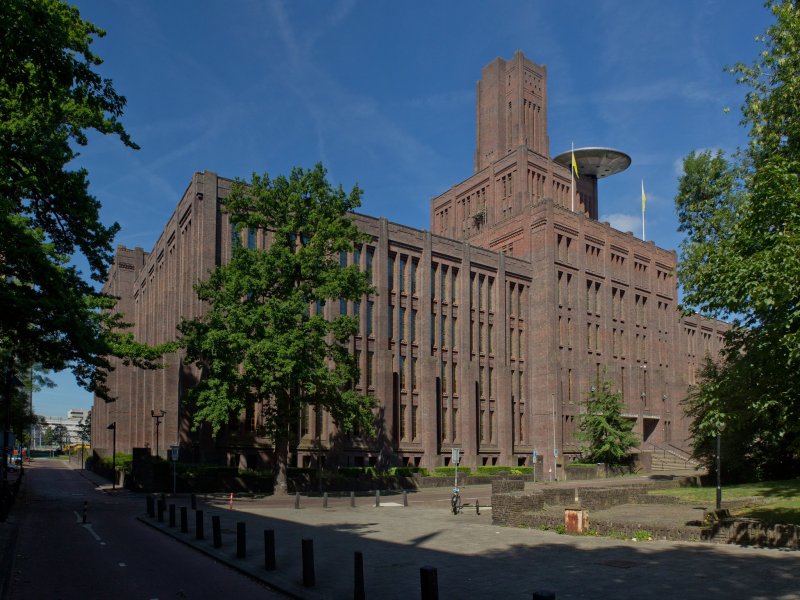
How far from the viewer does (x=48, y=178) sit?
17594 mm

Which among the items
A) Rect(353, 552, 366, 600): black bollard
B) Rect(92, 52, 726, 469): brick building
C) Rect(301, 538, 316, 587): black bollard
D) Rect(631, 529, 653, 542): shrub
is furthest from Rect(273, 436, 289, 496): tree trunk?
Rect(353, 552, 366, 600): black bollard

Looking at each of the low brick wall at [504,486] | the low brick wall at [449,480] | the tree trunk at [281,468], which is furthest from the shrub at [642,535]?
the low brick wall at [449,480]

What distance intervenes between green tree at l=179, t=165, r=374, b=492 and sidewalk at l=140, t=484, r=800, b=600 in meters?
10.7

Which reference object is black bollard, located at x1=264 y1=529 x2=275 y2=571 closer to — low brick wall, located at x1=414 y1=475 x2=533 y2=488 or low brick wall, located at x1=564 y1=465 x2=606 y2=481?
low brick wall, located at x1=414 y1=475 x2=533 y2=488

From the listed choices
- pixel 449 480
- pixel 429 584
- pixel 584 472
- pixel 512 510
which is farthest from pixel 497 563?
pixel 584 472

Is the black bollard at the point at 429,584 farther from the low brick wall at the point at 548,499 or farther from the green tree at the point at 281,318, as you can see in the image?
the green tree at the point at 281,318

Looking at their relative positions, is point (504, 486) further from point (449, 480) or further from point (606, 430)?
point (606, 430)

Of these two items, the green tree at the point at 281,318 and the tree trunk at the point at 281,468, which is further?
the tree trunk at the point at 281,468

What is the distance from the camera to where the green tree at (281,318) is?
3297cm

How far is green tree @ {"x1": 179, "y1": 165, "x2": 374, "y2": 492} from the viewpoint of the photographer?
32969 mm

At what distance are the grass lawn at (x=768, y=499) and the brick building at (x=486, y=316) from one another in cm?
2327

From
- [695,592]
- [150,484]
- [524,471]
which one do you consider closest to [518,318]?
[524,471]

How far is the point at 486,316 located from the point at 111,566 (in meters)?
48.7

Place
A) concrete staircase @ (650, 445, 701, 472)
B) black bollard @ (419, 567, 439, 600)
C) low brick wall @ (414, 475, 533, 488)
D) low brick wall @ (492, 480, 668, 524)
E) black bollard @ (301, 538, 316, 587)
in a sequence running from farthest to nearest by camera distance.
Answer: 1. concrete staircase @ (650, 445, 701, 472)
2. low brick wall @ (414, 475, 533, 488)
3. low brick wall @ (492, 480, 668, 524)
4. black bollard @ (301, 538, 316, 587)
5. black bollard @ (419, 567, 439, 600)
